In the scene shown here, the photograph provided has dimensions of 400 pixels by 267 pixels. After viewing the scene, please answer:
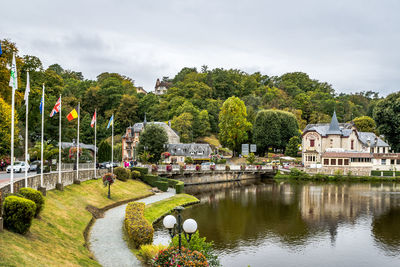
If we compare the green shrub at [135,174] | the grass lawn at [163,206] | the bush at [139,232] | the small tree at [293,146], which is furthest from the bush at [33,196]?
the small tree at [293,146]

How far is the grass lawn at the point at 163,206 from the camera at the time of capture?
3628cm

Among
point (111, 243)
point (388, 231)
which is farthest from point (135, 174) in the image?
point (388, 231)

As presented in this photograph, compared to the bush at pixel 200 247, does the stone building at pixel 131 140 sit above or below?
above

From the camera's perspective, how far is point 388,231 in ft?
109

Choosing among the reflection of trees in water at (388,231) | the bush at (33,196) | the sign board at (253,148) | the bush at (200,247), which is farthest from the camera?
the sign board at (253,148)

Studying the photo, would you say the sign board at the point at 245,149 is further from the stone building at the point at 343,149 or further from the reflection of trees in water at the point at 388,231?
the reflection of trees in water at the point at 388,231

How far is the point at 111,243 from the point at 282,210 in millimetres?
23774

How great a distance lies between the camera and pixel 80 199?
3578 cm

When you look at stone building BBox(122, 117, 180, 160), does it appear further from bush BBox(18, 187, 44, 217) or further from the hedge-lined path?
bush BBox(18, 187, 44, 217)

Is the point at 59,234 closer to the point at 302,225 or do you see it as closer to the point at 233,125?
the point at 302,225

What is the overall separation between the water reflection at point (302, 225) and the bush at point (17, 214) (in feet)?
40.5

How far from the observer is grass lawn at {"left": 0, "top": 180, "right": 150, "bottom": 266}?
16188mm

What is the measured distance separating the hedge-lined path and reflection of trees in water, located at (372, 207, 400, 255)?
1880 centimetres

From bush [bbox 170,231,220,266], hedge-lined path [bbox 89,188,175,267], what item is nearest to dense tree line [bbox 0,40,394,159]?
hedge-lined path [bbox 89,188,175,267]
